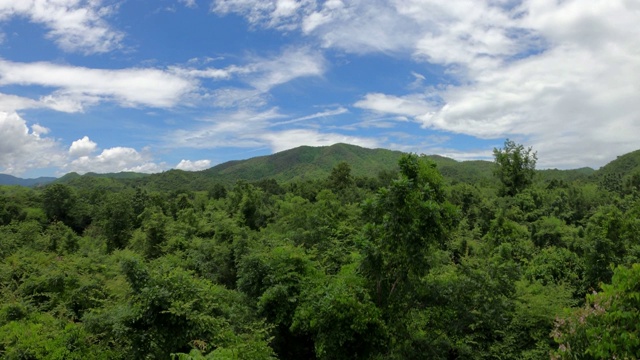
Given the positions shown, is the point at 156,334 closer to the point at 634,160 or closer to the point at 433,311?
the point at 433,311

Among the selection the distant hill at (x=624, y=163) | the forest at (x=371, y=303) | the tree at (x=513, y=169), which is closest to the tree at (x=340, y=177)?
the tree at (x=513, y=169)

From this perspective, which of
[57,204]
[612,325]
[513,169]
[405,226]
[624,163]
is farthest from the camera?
[624,163]

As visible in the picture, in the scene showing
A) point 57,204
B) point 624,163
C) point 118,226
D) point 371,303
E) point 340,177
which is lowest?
point 118,226

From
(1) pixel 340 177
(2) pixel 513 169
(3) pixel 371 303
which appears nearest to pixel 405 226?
(3) pixel 371 303

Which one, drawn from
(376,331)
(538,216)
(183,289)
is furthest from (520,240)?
(183,289)

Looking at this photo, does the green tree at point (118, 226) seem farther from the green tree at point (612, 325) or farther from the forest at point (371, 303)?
the green tree at point (612, 325)

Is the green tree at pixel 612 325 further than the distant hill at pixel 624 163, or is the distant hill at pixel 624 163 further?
the distant hill at pixel 624 163

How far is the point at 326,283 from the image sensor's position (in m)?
14.9

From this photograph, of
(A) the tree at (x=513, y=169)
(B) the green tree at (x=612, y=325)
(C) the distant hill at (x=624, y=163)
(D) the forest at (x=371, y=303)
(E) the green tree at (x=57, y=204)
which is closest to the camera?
(B) the green tree at (x=612, y=325)

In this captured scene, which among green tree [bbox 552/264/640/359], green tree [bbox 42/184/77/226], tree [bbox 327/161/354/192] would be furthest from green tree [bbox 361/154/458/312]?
green tree [bbox 42/184/77/226]

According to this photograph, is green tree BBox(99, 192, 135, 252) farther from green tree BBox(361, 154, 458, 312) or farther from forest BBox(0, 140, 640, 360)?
green tree BBox(361, 154, 458, 312)

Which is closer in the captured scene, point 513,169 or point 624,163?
point 513,169

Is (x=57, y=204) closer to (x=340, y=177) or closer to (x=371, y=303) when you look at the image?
(x=340, y=177)

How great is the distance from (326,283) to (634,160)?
173 m
